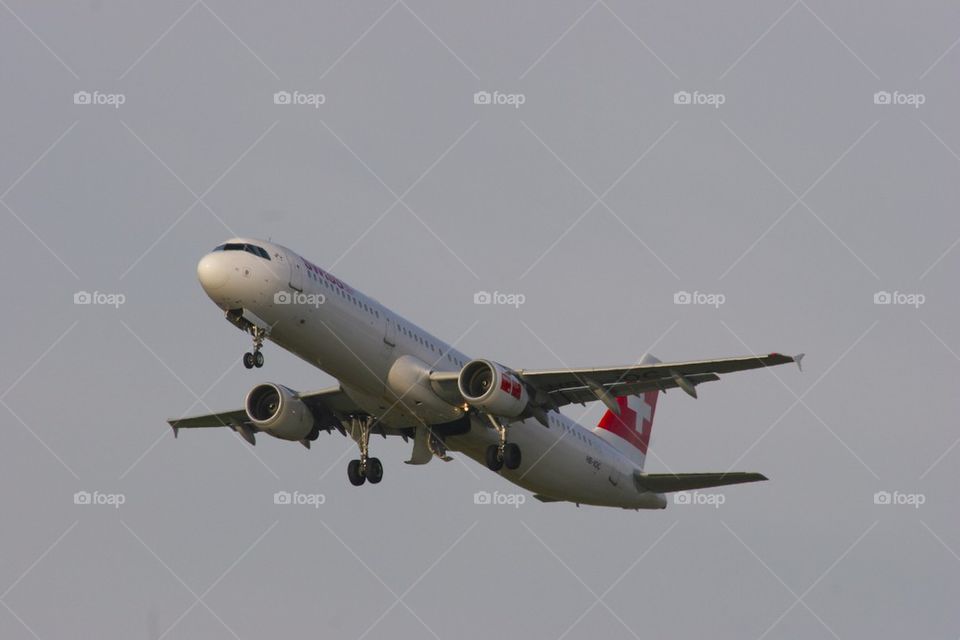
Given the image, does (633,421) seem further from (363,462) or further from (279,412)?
(279,412)

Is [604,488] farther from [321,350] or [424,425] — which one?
[321,350]

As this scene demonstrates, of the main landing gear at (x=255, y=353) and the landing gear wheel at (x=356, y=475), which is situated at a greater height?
the main landing gear at (x=255, y=353)

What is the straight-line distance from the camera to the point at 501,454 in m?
59.1

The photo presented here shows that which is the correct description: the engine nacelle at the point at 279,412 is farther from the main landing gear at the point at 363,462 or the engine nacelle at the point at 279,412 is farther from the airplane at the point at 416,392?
the main landing gear at the point at 363,462

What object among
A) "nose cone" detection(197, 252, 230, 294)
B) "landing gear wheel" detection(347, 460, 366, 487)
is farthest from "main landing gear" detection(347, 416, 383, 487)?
"nose cone" detection(197, 252, 230, 294)

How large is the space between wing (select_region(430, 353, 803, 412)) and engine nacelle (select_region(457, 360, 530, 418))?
1.76 feet

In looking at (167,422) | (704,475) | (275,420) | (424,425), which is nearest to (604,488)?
(704,475)

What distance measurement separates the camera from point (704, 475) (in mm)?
64375

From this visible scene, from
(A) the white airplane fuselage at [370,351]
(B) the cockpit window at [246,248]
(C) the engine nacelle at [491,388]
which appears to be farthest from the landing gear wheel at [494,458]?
(B) the cockpit window at [246,248]

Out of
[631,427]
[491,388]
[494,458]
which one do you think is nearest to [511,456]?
[494,458]

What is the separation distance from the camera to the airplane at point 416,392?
53219 mm

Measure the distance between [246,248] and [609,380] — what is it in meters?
13.2

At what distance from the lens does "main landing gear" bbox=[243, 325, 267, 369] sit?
2088 inches

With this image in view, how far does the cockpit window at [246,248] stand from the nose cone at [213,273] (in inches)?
26.7
